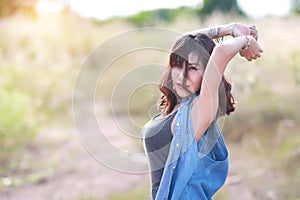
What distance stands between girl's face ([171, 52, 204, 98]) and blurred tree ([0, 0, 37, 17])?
12.7m

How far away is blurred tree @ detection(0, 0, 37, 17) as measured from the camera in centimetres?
1473

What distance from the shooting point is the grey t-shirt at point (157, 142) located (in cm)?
208

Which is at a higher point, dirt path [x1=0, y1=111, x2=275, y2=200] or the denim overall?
the denim overall

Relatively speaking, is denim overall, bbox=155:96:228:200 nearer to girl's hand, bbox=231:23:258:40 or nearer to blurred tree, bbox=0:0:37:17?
girl's hand, bbox=231:23:258:40

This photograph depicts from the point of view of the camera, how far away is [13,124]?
5941 mm

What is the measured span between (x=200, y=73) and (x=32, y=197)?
3.49 metres

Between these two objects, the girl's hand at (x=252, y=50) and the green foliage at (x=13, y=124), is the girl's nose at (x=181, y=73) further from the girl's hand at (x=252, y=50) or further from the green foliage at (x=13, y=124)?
the green foliage at (x=13, y=124)

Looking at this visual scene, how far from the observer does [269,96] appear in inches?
246

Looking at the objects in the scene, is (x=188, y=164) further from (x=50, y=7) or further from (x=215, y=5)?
(x=215, y=5)

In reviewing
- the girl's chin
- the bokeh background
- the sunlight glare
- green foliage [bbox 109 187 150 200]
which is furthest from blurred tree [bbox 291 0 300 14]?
the girl's chin

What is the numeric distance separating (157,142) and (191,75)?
0.27 m

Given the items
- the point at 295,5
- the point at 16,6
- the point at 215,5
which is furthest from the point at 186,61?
the point at 215,5

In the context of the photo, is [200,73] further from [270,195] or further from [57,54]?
[57,54]

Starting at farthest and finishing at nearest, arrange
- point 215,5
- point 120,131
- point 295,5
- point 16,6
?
point 215,5 < point 16,6 < point 295,5 < point 120,131
